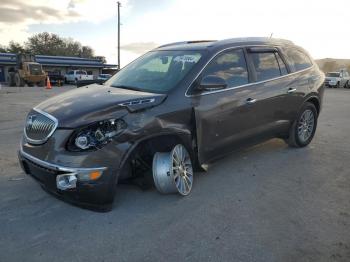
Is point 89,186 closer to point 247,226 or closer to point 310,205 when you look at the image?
point 247,226

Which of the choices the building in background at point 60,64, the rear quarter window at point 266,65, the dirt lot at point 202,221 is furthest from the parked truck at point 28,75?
the rear quarter window at point 266,65

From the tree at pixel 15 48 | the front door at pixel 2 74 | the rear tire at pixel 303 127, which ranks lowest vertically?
the rear tire at pixel 303 127

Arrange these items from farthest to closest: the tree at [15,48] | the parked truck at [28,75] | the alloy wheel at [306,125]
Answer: the tree at [15,48]
the parked truck at [28,75]
the alloy wheel at [306,125]

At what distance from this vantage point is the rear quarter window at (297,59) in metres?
5.59

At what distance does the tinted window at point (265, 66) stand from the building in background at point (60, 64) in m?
39.7

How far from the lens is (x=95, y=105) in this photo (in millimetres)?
3354

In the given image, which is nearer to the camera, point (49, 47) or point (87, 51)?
point (49, 47)

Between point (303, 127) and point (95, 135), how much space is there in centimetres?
416

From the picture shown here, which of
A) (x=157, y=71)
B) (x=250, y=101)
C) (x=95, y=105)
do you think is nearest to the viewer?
(x=95, y=105)

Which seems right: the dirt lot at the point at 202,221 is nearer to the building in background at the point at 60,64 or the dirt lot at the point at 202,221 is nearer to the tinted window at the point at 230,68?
the tinted window at the point at 230,68

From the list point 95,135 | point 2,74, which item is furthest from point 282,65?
point 2,74

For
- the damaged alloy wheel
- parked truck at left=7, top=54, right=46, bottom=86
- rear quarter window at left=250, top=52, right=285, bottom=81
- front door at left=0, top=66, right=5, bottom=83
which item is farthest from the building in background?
the damaged alloy wheel

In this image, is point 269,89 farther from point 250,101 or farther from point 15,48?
point 15,48

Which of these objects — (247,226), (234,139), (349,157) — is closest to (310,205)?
(247,226)
